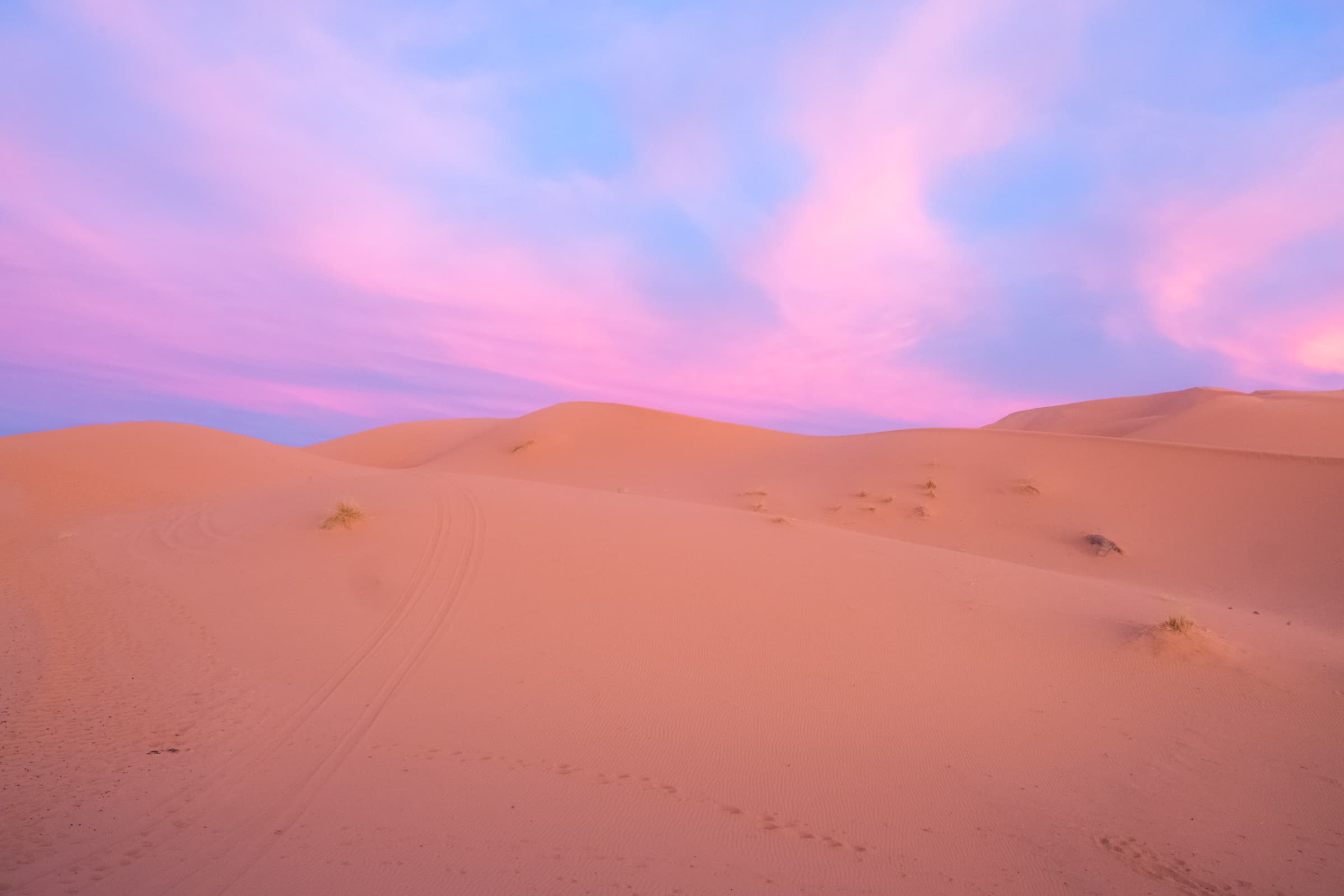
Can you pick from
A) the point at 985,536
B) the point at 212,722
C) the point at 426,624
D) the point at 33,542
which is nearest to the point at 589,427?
the point at 985,536

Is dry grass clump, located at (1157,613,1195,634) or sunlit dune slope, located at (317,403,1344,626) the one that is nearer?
dry grass clump, located at (1157,613,1195,634)

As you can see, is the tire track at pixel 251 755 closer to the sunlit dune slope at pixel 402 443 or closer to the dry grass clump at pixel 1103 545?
the dry grass clump at pixel 1103 545

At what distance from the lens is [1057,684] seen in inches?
251

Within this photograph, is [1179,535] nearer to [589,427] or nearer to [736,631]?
[736,631]

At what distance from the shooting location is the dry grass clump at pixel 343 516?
1012cm

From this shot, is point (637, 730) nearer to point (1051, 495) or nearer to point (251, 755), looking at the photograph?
point (251, 755)

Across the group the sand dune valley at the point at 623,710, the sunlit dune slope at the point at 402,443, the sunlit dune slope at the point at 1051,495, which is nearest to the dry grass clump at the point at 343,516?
the sand dune valley at the point at 623,710

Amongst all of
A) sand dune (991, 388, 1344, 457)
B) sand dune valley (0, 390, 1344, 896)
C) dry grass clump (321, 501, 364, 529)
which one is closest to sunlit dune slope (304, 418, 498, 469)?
sand dune valley (0, 390, 1344, 896)

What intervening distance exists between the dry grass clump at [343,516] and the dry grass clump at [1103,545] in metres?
15.8

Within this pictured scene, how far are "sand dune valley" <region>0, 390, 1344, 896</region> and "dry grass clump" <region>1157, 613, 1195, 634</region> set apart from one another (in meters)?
0.05

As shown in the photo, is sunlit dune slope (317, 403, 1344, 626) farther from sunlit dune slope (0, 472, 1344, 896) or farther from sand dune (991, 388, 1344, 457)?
sunlit dune slope (0, 472, 1344, 896)

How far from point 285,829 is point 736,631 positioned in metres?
4.56

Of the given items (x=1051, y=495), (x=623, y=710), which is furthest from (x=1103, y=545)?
(x=623, y=710)

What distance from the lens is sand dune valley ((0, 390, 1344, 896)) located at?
12.3 ft
